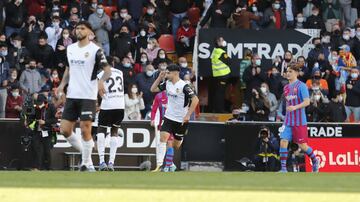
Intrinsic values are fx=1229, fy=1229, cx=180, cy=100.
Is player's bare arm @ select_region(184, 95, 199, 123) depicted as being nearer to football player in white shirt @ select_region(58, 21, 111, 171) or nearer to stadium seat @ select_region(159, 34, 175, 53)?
football player in white shirt @ select_region(58, 21, 111, 171)

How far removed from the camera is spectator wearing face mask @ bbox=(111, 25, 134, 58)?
30219 mm

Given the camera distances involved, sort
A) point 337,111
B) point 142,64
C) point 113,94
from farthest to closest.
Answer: point 142,64
point 337,111
point 113,94

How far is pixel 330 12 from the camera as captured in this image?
32.6 metres

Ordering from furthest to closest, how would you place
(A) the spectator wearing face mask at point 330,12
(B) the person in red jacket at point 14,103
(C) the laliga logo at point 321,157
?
1. (A) the spectator wearing face mask at point 330,12
2. (B) the person in red jacket at point 14,103
3. (C) the laliga logo at point 321,157

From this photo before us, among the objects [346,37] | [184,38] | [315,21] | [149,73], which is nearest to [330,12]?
[315,21]

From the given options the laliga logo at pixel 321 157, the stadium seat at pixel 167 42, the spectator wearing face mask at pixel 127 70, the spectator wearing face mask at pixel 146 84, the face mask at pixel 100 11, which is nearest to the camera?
the laliga logo at pixel 321 157

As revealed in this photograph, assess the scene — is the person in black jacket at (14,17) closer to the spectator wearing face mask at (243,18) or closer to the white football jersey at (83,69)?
the spectator wearing face mask at (243,18)

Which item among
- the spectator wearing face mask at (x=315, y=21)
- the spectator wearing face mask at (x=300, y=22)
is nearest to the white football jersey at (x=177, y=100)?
the spectator wearing face mask at (x=315, y=21)

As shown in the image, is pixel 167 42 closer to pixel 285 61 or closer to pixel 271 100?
pixel 285 61

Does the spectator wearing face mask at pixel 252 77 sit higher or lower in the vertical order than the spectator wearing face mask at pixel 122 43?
lower

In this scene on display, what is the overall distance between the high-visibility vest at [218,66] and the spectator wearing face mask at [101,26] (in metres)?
2.65

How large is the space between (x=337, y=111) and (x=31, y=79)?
715cm

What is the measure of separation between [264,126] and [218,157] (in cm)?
128

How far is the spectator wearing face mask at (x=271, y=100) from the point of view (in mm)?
28652
